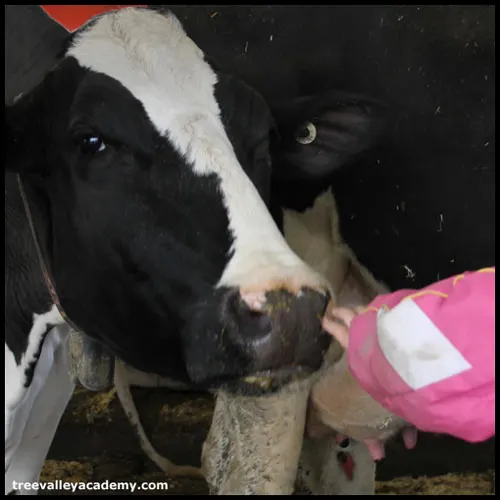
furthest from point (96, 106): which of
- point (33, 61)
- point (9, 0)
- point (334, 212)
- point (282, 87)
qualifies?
point (334, 212)

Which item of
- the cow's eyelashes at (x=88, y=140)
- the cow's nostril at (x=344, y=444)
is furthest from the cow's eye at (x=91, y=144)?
the cow's nostril at (x=344, y=444)

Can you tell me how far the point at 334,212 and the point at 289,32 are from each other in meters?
0.35

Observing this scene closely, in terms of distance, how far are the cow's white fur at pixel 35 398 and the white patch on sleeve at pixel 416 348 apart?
684 millimetres

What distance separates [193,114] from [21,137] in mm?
245

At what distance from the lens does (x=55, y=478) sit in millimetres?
2061

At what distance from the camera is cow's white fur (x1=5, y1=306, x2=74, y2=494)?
1275 millimetres

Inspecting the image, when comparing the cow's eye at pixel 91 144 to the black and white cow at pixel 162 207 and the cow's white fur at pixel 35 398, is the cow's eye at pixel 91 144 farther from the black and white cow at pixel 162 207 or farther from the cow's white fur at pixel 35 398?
the cow's white fur at pixel 35 398

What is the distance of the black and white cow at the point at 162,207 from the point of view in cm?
87

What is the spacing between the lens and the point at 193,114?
0.97m

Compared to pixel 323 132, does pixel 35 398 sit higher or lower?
lower

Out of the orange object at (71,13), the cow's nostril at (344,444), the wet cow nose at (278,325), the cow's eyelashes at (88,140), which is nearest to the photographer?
the wet cow nose at (278,325)

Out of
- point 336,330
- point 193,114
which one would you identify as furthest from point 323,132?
point 336,330

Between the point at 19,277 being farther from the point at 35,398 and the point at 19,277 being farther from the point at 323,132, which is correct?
the point at 323,132

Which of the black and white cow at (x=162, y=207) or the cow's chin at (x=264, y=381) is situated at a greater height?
the black and white cow at (x=162, y=207)
